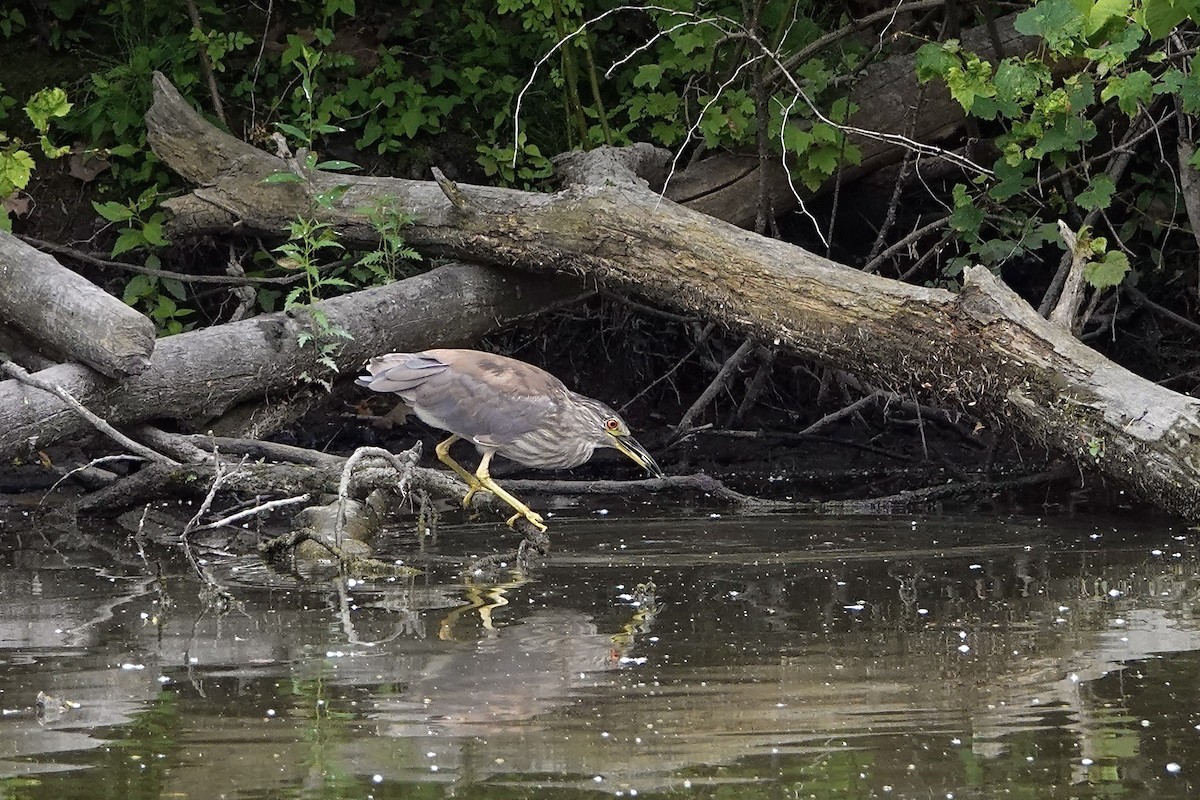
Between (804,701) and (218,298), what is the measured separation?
18.8 feet

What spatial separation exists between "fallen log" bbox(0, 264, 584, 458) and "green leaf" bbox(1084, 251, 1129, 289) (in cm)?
262

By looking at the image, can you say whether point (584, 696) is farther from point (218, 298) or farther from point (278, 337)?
point (218, 298)

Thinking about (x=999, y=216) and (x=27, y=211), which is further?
(x=27, y=211)

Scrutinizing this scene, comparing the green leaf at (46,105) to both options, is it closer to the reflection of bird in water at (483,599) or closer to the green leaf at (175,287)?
the green leaf at (175,287)

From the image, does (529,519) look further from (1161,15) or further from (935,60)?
(1161,15)

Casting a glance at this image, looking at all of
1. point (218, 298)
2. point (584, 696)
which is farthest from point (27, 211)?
point (584, 696)

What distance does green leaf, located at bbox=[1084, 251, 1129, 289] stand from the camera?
6641mm

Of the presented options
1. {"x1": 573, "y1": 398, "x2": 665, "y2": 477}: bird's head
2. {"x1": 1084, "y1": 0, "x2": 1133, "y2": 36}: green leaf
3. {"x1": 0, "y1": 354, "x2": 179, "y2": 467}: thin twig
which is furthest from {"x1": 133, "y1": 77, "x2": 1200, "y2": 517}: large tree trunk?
{"x1": 1084, "y1": 0, "x2": 1133, "y2": 36}: green leaf

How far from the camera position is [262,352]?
676 centimetres

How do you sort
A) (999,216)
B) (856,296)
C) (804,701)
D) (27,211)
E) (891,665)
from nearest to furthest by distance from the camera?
(804,701), (891,665), (856,296), (999,216), (27,211)

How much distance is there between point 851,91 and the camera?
790 cm

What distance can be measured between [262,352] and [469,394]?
3.31 feet

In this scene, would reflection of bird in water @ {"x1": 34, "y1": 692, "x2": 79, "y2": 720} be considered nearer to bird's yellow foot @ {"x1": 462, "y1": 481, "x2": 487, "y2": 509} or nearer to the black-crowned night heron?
bird's yellow foot @ {"x1": 462, "y1": 481, "x2": 487, "y2": 509}

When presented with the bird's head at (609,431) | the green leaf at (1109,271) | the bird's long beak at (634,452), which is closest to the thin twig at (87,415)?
the bird's head at (609,431)
